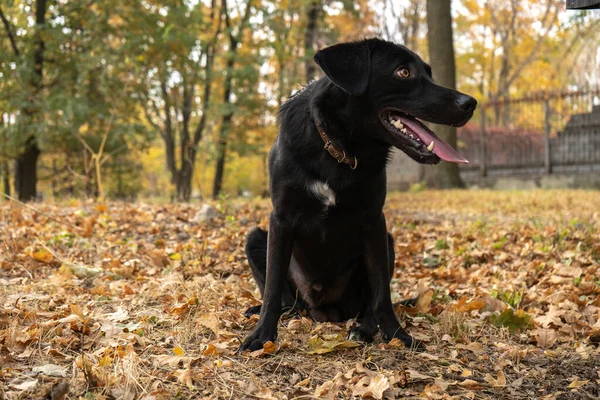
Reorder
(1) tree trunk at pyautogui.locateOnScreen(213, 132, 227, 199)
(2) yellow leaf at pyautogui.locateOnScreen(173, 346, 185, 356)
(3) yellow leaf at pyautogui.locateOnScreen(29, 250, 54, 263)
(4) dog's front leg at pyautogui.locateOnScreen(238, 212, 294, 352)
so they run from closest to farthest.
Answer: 1. (2) yellow leaf at pyautogui.locateOnScreen(173, 346, 185, 356)
2. (4) dog's front leg at pyautogui.locateOnScreen(238, 212, 294, 352)
3. (3) yellow leaf at pyautogui.locateOnScreen(29, 250, 54, 263)
4. (1) tree trunk at pyautogui.locateOnScreen(213, 132, 227, 199)

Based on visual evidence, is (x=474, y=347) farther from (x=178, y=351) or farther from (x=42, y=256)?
(x=42, y=256)

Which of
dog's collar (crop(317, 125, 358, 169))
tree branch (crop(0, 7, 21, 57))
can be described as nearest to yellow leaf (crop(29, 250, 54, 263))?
dog's collar (crop(317, 125, 358, 169))

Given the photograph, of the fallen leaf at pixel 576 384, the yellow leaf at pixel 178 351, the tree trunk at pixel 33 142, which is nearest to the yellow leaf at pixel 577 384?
the fallen leaf at pixel 576 384

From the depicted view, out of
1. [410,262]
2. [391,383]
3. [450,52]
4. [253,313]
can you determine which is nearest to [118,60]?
[450,52]

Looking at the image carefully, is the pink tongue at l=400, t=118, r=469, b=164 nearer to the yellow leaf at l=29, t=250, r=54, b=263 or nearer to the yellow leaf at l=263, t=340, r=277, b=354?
the yellow leaf at l=263, t=340, r=277, b=354

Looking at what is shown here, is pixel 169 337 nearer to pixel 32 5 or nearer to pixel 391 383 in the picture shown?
pixel 391 383

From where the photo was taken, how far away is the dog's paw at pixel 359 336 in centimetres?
290

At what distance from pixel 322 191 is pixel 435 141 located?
61 centimetres

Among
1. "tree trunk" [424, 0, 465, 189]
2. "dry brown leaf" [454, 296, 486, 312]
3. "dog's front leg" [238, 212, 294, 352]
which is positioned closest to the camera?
"dog's front leg" [238, 212, 294, 352]

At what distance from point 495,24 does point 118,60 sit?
18137 millimetres

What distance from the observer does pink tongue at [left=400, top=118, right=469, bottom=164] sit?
262cm

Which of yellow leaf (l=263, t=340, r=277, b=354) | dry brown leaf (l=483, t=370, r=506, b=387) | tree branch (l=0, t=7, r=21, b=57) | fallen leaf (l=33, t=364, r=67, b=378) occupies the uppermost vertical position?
tree branch (l=0, t=7, r=21, b=57)

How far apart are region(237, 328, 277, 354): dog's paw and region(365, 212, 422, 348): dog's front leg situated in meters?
0.60

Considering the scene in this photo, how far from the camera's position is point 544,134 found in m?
16.2
